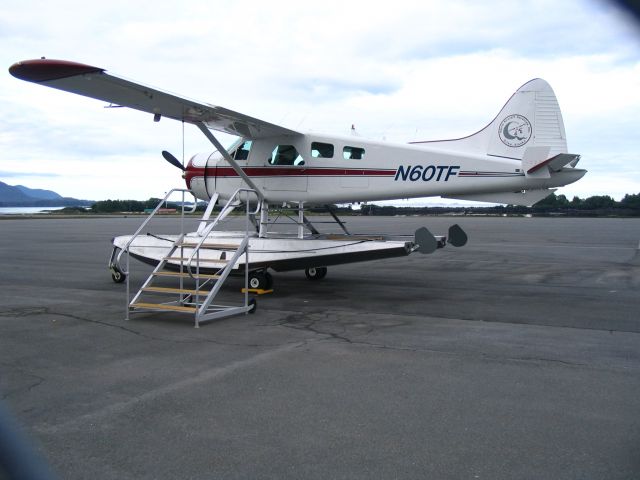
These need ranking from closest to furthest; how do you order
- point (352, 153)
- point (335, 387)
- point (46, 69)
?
point (335, 387)
point (46, 69)
point (352, 153)

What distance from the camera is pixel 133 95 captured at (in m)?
9.63

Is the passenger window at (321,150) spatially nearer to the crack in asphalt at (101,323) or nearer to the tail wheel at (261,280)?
the tail wheel at (261,280)

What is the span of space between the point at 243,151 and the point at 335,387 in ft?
28.2

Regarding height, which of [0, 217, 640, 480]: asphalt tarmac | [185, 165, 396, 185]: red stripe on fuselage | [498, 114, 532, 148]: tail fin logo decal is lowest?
[0, 217, 640, 480]: asphalt tarmac

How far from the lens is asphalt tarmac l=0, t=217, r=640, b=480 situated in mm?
3824

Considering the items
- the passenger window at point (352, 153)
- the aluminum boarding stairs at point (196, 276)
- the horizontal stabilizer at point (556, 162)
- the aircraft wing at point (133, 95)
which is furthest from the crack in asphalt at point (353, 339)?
the horizontal stabilizer at point (556, 162)

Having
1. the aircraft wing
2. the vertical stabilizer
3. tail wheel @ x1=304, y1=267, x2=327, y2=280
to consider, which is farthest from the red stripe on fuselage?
tail wheel @ x1=304, y1=267, x2=327, y2=280

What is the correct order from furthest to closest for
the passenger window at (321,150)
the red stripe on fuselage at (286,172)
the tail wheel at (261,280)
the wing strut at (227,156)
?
1. the passenger window at (321,150)
2. the red stripe on fuselage at (286,172)
3. the tail wheel at (261,280)
4. the wing strut at (227,156)

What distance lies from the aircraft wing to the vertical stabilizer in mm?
3965

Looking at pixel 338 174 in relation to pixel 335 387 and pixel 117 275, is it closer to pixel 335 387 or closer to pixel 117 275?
pixel 117 275

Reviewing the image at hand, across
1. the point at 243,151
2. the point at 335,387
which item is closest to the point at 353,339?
the point at 335,387

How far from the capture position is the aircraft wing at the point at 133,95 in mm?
7789

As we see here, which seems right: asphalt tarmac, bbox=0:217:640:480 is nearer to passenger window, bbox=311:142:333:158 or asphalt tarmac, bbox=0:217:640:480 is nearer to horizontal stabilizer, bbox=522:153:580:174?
horizontal stabilizer, bbox=522:153:580:174

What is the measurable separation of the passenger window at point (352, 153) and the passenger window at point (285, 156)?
0.99 metres
